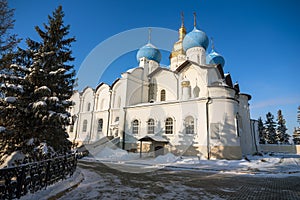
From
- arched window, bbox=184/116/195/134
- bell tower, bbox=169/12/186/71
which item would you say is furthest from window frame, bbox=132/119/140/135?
bell tower, bbox=169/12/186/71

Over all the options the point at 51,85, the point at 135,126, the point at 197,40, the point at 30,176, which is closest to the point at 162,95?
the point at 135,126

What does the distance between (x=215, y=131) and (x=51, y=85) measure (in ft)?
42.4

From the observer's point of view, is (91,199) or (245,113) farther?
(245,113)

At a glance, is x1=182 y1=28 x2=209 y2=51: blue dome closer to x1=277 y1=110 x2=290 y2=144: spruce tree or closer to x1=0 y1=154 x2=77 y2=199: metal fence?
x1=0 y1=154 x2=77 y2=199: metal fence

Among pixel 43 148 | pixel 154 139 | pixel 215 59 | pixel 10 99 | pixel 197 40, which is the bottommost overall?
pixel 43 148

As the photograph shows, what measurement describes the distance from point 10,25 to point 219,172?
13278 millimetres

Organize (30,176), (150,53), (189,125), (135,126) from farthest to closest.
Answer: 1. (150,53)
2. (135,126)
3. (189,125)
4. (30,176)

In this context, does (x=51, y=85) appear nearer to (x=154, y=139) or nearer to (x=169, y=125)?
(x=154, y=139)

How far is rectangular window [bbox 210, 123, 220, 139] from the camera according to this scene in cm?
1564

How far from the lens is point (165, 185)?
22.8ft

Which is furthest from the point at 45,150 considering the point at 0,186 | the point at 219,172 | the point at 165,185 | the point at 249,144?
the point at 249,144

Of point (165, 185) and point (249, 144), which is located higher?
point (249, 144)

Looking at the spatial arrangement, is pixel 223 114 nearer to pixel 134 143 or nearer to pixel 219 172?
pixel 219 172

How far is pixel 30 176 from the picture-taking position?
4.80m
